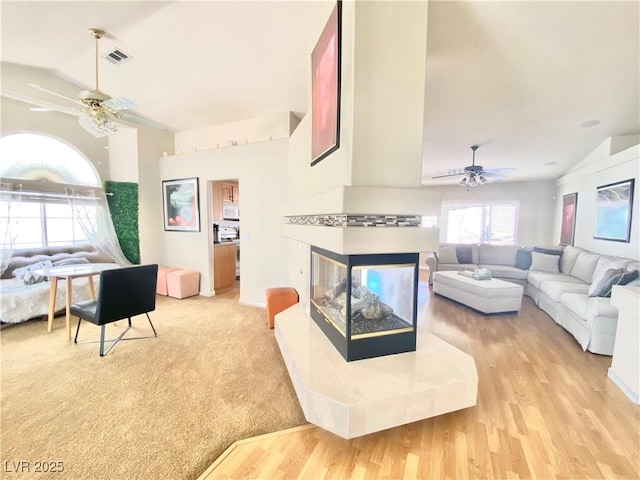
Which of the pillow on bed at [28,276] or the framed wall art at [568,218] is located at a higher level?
the framed wall art at [568,218]

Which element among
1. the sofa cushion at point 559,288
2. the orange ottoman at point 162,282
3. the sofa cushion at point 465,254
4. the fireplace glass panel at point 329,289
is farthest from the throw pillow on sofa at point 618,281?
the orange ottoman at point 162,282

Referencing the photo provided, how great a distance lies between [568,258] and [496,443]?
473cm

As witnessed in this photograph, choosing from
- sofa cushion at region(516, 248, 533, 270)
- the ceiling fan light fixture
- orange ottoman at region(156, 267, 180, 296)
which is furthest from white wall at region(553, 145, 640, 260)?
orange ottoman at region(156, 267, 180, 296)

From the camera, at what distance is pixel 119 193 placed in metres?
4.76

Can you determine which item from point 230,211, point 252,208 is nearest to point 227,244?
point 230,211

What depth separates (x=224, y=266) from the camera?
541 cm

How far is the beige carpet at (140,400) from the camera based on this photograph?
156 cm

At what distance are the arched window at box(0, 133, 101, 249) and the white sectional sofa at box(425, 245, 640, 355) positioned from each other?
684 centimetres

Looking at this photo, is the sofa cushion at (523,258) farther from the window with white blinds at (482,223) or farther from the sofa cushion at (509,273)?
the window with white blinds at (482,223)

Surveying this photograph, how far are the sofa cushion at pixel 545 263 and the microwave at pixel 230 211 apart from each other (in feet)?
20.7

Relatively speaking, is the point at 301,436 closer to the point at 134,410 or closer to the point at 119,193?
the point at 134,410

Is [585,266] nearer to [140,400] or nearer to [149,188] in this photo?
[140,400]

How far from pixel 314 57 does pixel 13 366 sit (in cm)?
419

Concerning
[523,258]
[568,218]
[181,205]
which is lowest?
[523,258]
